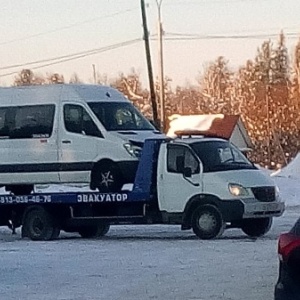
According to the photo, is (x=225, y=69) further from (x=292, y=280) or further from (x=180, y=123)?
(x=292, y=280)

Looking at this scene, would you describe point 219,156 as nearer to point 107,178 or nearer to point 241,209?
point 241,209

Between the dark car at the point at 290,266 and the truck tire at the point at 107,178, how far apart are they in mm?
13916

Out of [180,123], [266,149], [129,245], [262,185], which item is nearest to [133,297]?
[129,245]

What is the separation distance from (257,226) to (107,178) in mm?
3206

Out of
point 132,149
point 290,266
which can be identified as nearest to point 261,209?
point 132,149

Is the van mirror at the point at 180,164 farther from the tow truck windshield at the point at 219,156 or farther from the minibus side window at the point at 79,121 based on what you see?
the minibus side window at the point at 79,121

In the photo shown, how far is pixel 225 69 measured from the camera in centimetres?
12875

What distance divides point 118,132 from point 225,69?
348 ft

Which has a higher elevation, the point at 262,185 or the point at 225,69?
Result: the point at 225,69

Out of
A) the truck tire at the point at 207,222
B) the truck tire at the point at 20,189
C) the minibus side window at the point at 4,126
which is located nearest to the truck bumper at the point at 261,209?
the truck tire at the point at 207,222

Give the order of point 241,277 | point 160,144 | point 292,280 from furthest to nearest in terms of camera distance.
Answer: point 160,144, point 241,277, point 292,280

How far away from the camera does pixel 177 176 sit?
2292 centimetres

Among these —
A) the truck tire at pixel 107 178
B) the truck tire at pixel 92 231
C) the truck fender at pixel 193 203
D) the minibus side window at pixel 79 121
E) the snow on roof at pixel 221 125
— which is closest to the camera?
the truck fender at pixel 193 203

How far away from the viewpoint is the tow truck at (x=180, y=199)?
A: 2253 cm
